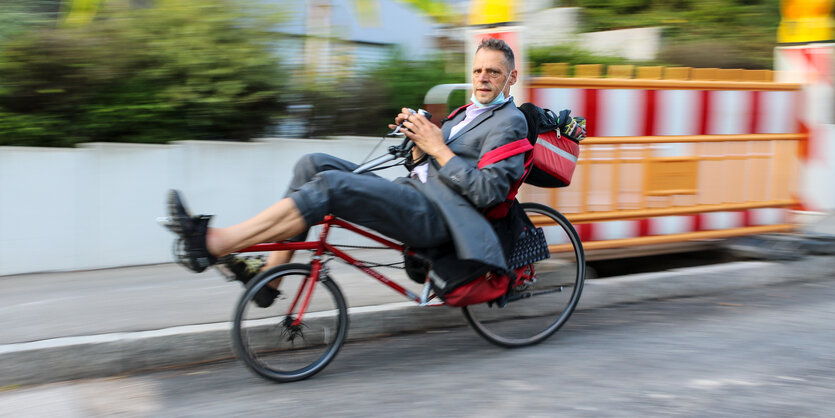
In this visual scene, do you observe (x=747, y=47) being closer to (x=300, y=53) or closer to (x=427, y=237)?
(x=300, y=53)

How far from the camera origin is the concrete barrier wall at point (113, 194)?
581 cm

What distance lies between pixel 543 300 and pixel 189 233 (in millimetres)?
2211

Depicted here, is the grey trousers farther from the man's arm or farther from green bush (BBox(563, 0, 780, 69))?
green bush (BBox(563, 0, 780, 69))

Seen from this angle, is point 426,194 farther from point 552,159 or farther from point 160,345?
point 160,345

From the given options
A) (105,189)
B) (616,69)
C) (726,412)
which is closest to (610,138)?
(616,69)

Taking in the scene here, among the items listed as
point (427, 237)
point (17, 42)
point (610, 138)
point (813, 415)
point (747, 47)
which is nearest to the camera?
point (813, 415)

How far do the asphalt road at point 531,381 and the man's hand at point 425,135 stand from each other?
3.81 feet

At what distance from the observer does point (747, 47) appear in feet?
32.2

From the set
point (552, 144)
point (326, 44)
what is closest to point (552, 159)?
point (552, 144)

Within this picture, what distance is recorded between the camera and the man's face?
4125mm

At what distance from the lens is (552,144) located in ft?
14.2

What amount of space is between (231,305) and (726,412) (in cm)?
291

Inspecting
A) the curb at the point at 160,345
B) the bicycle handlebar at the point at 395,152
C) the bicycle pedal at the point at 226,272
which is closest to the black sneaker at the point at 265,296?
the bicycle pedal at the point at 226,272

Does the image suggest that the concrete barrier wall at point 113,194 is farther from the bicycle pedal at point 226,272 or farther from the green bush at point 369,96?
the bicycle pedal at point 226,272
